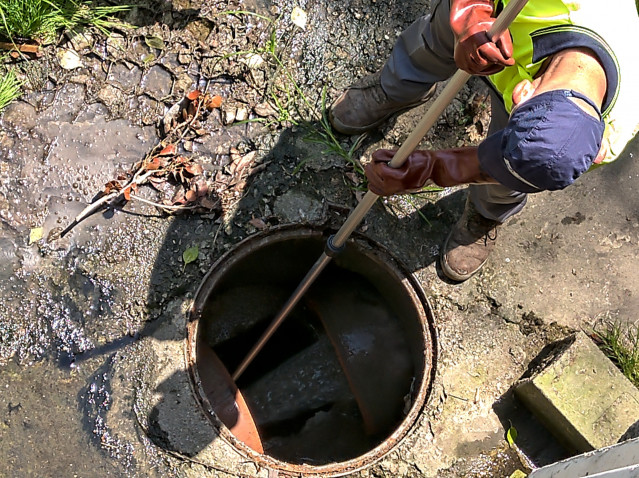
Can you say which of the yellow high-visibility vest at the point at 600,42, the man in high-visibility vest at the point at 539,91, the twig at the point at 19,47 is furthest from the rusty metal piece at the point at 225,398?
the yellow high-visibility vest at the point at 600,42

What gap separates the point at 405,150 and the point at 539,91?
420mm

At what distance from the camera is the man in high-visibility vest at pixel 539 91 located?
1.31 metres

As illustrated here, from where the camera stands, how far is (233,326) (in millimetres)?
2770

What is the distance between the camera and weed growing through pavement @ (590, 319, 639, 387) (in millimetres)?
2410

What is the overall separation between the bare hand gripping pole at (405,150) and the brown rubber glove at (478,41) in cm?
3

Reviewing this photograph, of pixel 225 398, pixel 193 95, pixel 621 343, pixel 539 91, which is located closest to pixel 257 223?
pixel 193 95

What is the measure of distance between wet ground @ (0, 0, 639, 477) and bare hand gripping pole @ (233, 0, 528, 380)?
0.86 feet

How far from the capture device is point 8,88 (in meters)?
2.38

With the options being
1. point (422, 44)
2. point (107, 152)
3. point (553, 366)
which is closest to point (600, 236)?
point (553, 366)

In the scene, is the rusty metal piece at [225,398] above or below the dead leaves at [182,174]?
below

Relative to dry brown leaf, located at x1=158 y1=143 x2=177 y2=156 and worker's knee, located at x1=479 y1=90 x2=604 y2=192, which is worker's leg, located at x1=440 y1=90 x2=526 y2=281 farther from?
dry brown leaf, located at x1=158 y1=143 x2=177 y2=156

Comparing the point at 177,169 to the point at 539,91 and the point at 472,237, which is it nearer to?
the point at 472,237

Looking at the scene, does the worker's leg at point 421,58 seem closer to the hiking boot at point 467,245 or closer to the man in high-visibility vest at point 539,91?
the man in high-visibility vest at point 539,91

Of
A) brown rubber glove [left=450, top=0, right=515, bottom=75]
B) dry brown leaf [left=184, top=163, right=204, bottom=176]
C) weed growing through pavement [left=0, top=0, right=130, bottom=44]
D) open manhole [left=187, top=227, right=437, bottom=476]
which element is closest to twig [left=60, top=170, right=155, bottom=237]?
dry brown leaf [left=184, top=163, right=204, bottom=176]
